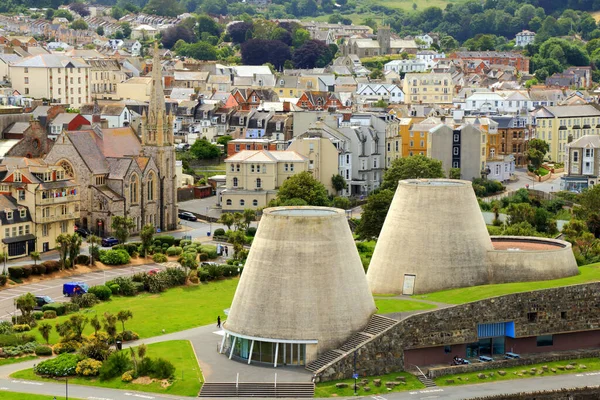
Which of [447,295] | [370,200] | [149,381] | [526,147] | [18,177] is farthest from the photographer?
[526,147]

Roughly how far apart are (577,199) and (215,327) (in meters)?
53.2

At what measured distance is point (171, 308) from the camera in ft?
252

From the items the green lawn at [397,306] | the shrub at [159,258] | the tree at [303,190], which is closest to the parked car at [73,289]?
the shrub at [159,258]

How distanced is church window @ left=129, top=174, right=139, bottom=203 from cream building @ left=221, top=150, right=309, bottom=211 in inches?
522

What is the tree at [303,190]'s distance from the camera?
10988cm

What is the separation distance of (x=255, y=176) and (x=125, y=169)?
16.9 meters

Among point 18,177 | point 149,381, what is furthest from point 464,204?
point 18,177

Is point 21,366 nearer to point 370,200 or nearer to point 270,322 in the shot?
point 270,322

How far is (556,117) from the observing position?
Result: 15800 centimetres

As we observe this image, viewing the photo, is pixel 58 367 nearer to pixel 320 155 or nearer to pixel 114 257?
pixel 114 257

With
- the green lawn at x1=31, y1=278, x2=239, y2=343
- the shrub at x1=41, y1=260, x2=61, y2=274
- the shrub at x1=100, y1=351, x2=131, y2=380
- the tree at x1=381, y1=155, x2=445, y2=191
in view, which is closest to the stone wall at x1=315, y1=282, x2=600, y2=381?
the shrub at x1=100, y1=351, x2=131, y2=380

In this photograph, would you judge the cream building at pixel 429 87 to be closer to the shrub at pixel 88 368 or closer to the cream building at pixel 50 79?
the cream building at pixel 50 79

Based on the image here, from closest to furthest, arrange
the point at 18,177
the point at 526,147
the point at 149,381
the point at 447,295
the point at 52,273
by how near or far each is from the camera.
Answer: the point at 149,381 < the point at 447,295 < the point at 52,273 < the point at 18,177 < the point at 526,147

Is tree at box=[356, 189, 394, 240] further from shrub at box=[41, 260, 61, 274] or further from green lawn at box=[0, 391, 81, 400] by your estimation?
green lawn at box=[0, 391, 81, 400]
